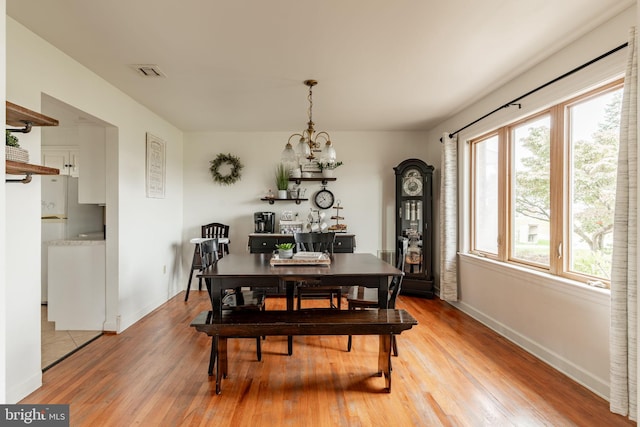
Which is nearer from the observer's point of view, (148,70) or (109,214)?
(148,70)

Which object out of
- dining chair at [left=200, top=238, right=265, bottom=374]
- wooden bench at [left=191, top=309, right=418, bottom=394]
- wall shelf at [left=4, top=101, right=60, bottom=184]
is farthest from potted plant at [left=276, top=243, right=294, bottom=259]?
wall shelf at [left=4, top=101, right=60, bottom=184]

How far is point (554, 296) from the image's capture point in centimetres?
267

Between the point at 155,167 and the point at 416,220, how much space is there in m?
3.59

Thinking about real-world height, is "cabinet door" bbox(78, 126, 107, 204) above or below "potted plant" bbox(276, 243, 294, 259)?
above

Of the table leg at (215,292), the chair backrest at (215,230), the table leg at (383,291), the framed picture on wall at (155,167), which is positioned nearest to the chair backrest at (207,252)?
the table leg at (215,292)

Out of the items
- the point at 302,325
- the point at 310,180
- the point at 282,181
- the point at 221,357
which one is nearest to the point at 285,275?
the point at 302,325

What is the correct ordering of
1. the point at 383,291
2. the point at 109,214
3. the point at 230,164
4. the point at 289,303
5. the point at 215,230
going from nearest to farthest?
the point at 383,291, the point at 289,303, the point at 109,214, the point at 215,230, the point at 230,164

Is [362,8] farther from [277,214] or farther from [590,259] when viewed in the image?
[277,214]

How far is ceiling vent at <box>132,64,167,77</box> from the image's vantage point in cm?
288

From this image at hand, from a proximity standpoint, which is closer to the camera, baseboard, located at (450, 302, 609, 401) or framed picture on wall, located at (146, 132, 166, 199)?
baseboard, located at (450, 302, 609, 401)

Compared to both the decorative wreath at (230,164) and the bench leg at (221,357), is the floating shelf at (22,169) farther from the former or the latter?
the decorative wreath at (230,164)

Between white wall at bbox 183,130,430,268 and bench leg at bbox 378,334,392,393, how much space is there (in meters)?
2.92

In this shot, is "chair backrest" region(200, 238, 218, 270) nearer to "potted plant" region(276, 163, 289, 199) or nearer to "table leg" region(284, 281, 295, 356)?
"table leg" region(284, 281, 295, 356)

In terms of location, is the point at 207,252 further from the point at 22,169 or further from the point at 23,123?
the point at 23,123
